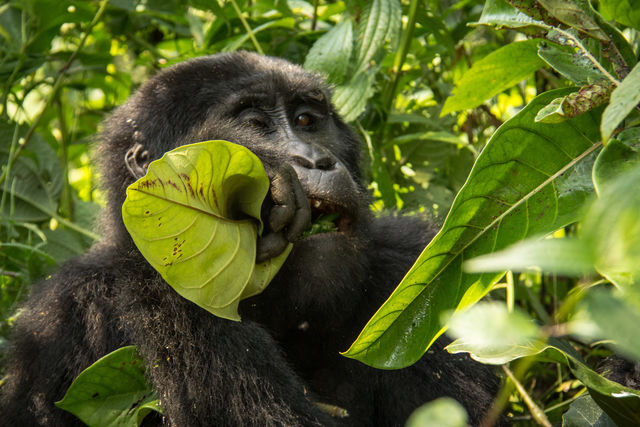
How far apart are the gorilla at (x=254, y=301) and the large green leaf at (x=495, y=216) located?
1.80 feet

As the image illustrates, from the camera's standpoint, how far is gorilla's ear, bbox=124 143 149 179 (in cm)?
257

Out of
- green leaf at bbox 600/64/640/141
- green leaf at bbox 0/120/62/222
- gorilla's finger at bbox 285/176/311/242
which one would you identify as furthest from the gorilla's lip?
green leaf at bbox 0/120/62/222

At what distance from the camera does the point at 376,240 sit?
2863 mm

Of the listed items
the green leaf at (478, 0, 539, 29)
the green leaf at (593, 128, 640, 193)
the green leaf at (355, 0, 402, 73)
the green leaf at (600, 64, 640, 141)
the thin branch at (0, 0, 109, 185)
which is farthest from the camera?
the thin branch at (0, 0, 109, 185)

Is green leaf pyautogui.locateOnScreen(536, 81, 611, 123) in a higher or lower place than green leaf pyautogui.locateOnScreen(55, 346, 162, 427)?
higher

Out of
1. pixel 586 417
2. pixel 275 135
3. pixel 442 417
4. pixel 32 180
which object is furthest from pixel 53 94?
pixel 442 417

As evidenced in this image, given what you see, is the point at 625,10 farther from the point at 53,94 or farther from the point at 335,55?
the point at 53,94

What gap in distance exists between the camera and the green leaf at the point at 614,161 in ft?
4.37

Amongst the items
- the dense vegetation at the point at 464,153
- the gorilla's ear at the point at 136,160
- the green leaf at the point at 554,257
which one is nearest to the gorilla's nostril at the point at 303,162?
the dense vegetation at the point at 464,153

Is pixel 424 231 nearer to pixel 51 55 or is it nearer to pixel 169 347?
pixel 169 347

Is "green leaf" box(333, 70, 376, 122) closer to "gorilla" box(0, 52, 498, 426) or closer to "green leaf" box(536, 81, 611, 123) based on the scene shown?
"gorilla" box(0, 52, 498, 426)

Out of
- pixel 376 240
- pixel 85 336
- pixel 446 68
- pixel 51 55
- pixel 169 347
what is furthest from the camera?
pixel 446 68

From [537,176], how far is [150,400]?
4.22 feet

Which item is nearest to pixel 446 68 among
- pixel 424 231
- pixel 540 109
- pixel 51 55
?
pixel 424 231
